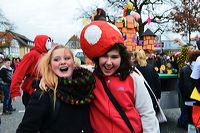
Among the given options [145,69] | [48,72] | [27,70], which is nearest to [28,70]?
[27,70]

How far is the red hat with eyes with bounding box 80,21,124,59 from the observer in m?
2.21

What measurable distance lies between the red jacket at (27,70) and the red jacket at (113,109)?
2303 mm

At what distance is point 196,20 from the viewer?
2041cm

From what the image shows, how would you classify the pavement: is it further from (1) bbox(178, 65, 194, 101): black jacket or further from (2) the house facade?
(2) the house facade

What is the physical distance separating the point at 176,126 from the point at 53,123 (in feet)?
17.6

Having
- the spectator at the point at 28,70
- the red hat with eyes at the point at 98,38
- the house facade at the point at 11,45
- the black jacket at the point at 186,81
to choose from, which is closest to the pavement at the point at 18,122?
the black jacket at the point at 186,81

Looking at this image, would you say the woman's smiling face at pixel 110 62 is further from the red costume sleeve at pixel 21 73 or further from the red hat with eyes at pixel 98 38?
the red costume sleeve at pixel 21 73

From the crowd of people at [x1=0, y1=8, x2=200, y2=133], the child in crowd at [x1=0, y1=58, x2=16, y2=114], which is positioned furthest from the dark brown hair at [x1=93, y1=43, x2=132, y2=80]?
the child in crowd at [x1=0, y1=58, x2=16, y2=114]

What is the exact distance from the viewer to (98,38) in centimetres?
221

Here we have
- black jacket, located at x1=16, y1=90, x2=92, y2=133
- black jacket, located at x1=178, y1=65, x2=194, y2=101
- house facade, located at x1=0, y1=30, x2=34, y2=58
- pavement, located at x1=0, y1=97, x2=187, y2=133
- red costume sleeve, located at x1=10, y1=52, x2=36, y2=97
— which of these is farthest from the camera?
house facade, located at x1=0, y1=30, x2=34, y2=58

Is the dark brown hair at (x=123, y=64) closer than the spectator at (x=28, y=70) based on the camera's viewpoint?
Yes

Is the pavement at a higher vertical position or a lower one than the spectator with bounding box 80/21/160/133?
lower

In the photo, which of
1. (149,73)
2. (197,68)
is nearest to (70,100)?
(197,68)

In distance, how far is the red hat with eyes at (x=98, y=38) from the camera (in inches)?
87.1
